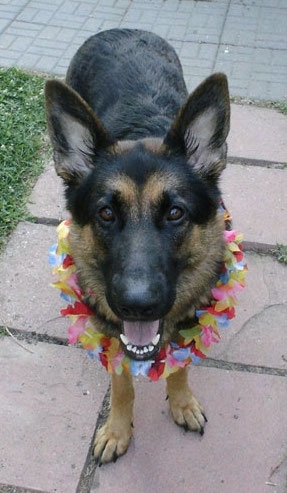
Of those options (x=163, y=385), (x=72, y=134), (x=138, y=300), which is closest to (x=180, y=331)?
(x=163, y=385)

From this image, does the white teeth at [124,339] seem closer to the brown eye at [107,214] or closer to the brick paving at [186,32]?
the brown eye at [107,214]

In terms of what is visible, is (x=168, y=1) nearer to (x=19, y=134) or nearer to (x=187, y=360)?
(x=19, y=134)

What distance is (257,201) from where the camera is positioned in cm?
464

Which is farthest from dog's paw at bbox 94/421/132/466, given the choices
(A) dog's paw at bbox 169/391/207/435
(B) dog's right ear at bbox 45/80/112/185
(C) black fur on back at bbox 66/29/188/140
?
(C) black fur on back at bbox 66/29/188/140

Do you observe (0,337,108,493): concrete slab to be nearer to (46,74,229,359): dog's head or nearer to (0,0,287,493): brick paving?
(0,0,287,493): brick paving

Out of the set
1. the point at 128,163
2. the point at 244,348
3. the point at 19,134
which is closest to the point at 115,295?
the point at 128,163

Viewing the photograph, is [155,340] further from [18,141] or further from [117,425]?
[18,141]

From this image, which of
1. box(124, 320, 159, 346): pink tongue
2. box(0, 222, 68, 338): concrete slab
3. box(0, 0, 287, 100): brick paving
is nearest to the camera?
box(124, 320, 159, 346): pink tongue

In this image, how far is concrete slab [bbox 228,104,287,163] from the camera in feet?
16.6

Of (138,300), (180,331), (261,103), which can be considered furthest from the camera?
(261,103)

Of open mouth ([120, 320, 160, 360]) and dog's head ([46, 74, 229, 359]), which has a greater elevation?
dog's head ([46, 74, 229, 359])

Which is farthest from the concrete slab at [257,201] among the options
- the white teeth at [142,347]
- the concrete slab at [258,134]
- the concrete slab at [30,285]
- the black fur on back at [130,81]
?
the white teeth at [142,347]

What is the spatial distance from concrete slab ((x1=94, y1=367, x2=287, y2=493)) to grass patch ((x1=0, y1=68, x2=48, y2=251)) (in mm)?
1754

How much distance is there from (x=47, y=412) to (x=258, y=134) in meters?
3.15
